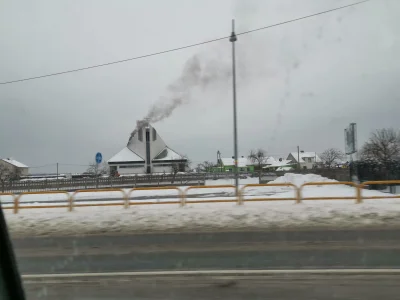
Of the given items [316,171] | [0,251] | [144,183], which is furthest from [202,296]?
[316,171]

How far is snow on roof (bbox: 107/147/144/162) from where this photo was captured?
234ft

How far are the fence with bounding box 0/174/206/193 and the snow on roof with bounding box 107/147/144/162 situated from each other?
106 feet

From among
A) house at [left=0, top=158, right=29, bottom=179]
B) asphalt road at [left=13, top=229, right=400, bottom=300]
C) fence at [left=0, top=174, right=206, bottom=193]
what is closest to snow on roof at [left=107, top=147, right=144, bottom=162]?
house at [left=0, top=158, right=29, bottom=179]

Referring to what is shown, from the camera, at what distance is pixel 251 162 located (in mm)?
108312

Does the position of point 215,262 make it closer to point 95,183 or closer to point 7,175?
point 95,183

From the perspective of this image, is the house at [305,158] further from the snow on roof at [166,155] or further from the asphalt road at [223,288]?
the asphalt road at [223,288]

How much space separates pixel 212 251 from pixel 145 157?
207 ft

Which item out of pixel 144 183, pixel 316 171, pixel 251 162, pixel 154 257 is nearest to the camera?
pixel 154 257

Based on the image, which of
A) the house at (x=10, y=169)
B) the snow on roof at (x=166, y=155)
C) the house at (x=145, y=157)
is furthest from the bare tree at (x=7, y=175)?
the snow on roof at (x=166, y=155)

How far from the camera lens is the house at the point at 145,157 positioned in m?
69.8

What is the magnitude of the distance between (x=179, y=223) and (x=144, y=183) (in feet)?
86.3

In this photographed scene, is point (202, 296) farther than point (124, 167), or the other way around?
point (124, 167)

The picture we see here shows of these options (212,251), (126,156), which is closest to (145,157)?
(126,156)

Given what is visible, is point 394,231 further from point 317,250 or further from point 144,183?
point 144,183
